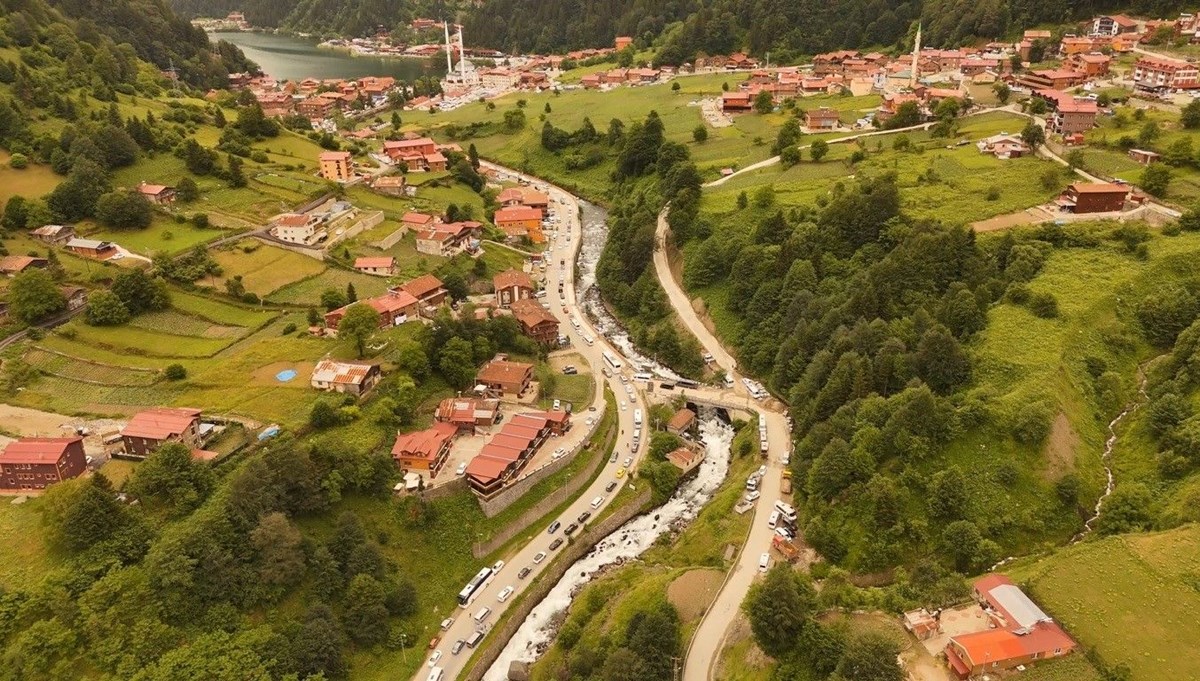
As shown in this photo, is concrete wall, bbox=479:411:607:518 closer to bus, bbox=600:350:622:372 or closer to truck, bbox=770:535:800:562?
bus, bbox=600:350:622:372

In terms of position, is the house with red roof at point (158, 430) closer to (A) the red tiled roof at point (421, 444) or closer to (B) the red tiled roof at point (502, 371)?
(A) the red tiled roof at point (421, 444)

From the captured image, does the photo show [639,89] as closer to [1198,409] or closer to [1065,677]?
[1198,409]

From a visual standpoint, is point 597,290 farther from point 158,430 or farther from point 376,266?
point 158,430

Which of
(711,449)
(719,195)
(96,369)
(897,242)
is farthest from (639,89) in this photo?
(96,369)

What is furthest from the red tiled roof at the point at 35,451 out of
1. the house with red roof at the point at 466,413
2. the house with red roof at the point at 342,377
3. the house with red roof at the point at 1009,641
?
the house with red roof at the point at 1009,641

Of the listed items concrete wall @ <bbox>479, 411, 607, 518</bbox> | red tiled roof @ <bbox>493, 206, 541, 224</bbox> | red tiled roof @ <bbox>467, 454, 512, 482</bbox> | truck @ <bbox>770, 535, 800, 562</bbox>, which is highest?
red tiled roof @ <bbox>493, 206, 541, 224</bbox>

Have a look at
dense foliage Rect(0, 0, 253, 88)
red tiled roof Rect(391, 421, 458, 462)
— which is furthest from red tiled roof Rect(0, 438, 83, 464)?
dense foliage Rect(0, 0, 253, 88)
